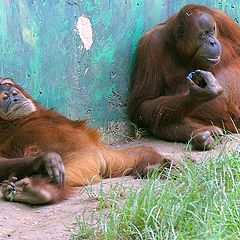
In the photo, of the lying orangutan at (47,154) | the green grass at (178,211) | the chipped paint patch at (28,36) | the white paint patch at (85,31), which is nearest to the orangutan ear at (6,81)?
the lying orangutan at (47,154)

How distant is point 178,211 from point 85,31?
7.75 ft

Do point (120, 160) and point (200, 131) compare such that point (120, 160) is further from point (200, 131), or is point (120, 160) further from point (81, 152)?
point (200, 131)

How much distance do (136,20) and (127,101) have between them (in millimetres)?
576

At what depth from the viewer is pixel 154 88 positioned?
5.53 meters

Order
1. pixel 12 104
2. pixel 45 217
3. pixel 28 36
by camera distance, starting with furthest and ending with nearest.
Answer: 1. pixel 28 36
2. pixel 12 104
3. pixel 45 217

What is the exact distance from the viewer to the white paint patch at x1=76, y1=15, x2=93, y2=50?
16.9 ft

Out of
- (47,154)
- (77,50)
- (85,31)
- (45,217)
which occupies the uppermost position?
(85,31)

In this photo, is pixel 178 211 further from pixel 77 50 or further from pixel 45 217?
pixel 77 50

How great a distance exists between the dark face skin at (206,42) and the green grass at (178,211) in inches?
77.7

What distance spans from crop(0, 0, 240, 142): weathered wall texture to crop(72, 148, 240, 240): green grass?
1.50m

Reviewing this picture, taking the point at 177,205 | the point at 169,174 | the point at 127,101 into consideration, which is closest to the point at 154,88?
the point at 127,101

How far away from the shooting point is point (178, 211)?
3080 mm

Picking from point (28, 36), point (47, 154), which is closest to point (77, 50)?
point (28, 36)

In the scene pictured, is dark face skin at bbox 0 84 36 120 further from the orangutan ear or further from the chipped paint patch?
the chipped paint patch
